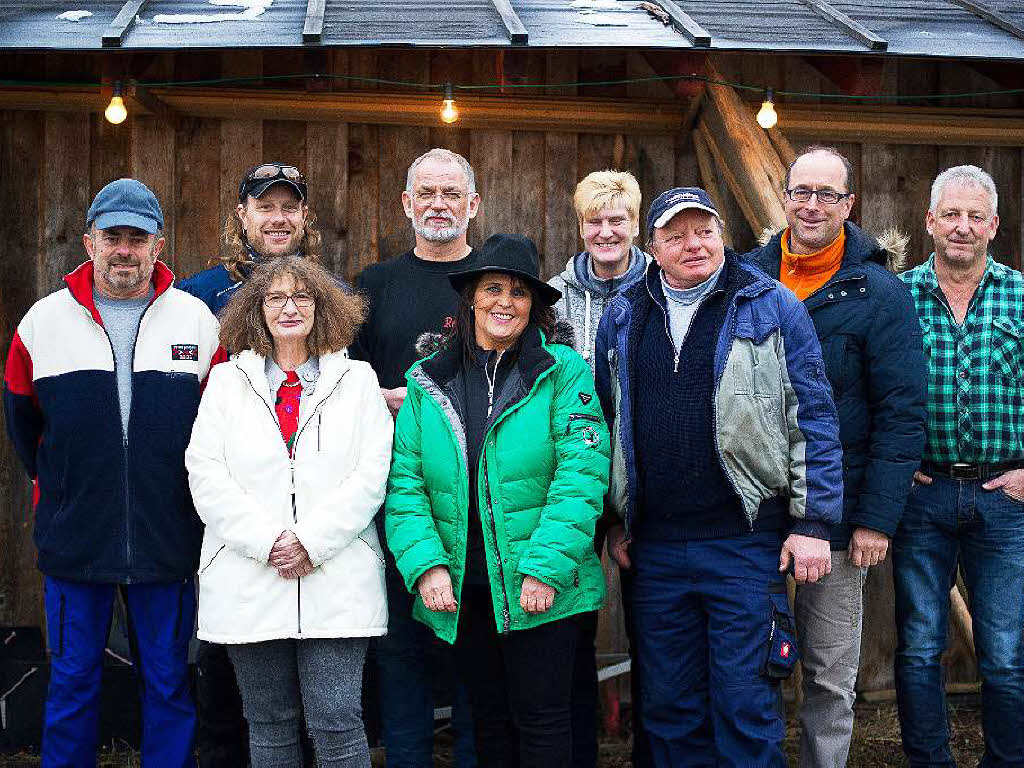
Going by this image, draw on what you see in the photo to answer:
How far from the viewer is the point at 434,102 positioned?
5.21m

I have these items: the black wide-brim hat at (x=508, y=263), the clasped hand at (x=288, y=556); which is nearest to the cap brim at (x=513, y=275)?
the black wide-brim hat at (x=508, y=263)

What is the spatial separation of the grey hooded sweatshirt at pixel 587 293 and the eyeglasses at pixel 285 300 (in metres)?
0.97

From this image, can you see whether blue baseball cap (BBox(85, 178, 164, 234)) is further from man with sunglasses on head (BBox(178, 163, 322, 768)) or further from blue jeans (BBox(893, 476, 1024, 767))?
blue jeans (BBox(893, 476, 1024, 767))

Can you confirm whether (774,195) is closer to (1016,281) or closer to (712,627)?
(1016,281)

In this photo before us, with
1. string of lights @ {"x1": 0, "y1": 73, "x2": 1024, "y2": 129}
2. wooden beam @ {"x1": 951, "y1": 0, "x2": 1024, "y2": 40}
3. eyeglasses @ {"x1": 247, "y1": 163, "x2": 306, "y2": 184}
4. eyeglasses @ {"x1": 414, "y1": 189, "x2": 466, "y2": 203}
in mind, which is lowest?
Result: eyeglasses @ {"x1": 414, "y1": 189, "x2": 466, "y2": 203}

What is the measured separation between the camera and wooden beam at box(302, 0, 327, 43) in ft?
13.5

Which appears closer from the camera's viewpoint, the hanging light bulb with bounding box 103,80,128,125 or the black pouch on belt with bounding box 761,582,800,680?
the black pouch on belt with bounding box 761,582,800,680

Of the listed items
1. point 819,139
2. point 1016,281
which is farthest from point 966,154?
point 1016,281

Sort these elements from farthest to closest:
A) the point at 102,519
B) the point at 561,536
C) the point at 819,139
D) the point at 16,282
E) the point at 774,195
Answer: the point at 819,139
the point at 16,282
the point at 774,195
the point at 102,519
the point at 561,536

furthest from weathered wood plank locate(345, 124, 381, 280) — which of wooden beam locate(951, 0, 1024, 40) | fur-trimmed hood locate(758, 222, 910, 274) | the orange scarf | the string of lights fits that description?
wooden beam locate(951, 0, 1024, 40)

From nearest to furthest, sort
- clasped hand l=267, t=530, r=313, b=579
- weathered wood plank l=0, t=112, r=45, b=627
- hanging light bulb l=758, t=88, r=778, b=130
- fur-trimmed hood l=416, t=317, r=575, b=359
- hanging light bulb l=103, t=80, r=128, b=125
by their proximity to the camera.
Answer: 1. clasped hand l=267, t=530, r=313, b=579
2. fur-trimmed hood l=416, t=317, r=575, b=359
3. hanging light bulb l=103, t=80, r=128, b=125
4. hanging light bulb l=758, t=88, r=778, b=130
5. weathered wood plank l=0, t=112, r=45, b=627

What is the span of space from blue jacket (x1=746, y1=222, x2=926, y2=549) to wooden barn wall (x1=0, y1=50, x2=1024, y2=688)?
1683 mm

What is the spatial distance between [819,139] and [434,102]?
192cm

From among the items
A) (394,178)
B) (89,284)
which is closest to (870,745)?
(394,178)
